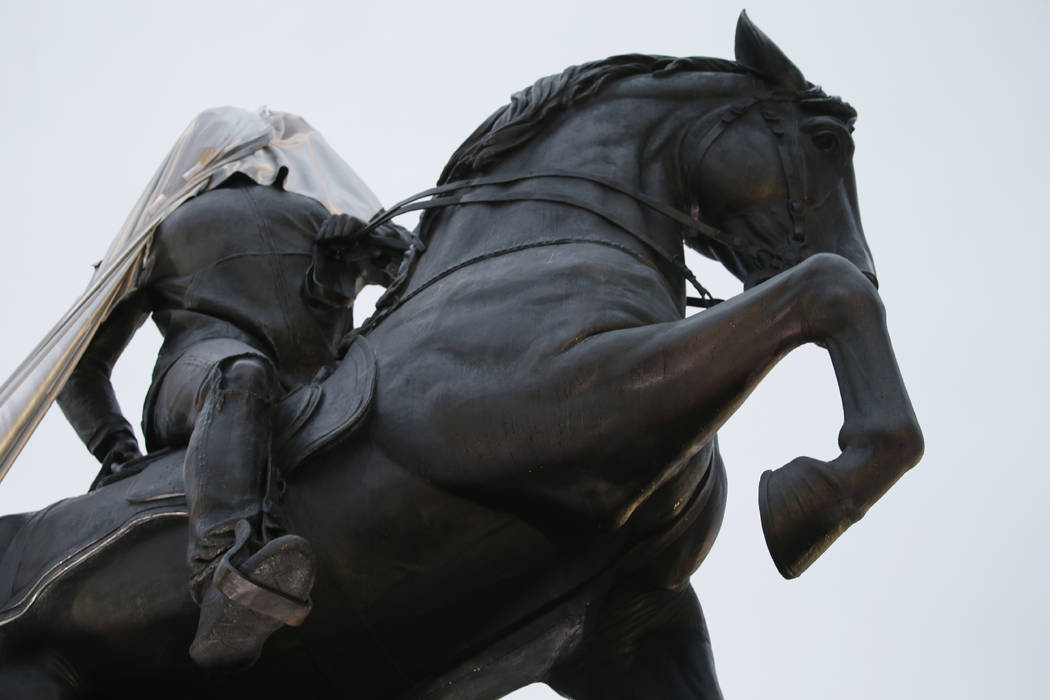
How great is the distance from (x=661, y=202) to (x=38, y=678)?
2.48 m

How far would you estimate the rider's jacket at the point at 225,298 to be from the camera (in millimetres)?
6559

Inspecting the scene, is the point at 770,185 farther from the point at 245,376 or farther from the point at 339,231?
the point at 245,376

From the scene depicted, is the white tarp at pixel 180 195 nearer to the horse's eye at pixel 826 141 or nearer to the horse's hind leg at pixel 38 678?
the horse's hind leg at pixel 38 678

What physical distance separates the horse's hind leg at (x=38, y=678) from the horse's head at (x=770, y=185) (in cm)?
251

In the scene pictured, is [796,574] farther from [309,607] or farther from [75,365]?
[75,365]

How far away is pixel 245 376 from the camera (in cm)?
554

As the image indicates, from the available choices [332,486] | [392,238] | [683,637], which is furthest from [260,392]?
[683,637]

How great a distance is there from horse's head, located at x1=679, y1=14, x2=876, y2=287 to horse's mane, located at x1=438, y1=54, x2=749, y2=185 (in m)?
0.26

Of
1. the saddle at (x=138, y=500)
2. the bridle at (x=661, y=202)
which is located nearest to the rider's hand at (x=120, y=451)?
the saddle at (x=138, y=500)

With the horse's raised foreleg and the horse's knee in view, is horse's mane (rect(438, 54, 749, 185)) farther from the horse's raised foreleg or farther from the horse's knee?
the horse's knee

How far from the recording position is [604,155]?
19.8 ft

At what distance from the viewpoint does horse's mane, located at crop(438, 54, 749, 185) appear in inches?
243

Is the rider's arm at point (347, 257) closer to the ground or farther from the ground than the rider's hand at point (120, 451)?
farther from the ground

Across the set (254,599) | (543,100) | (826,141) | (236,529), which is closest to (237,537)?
(236,529)
